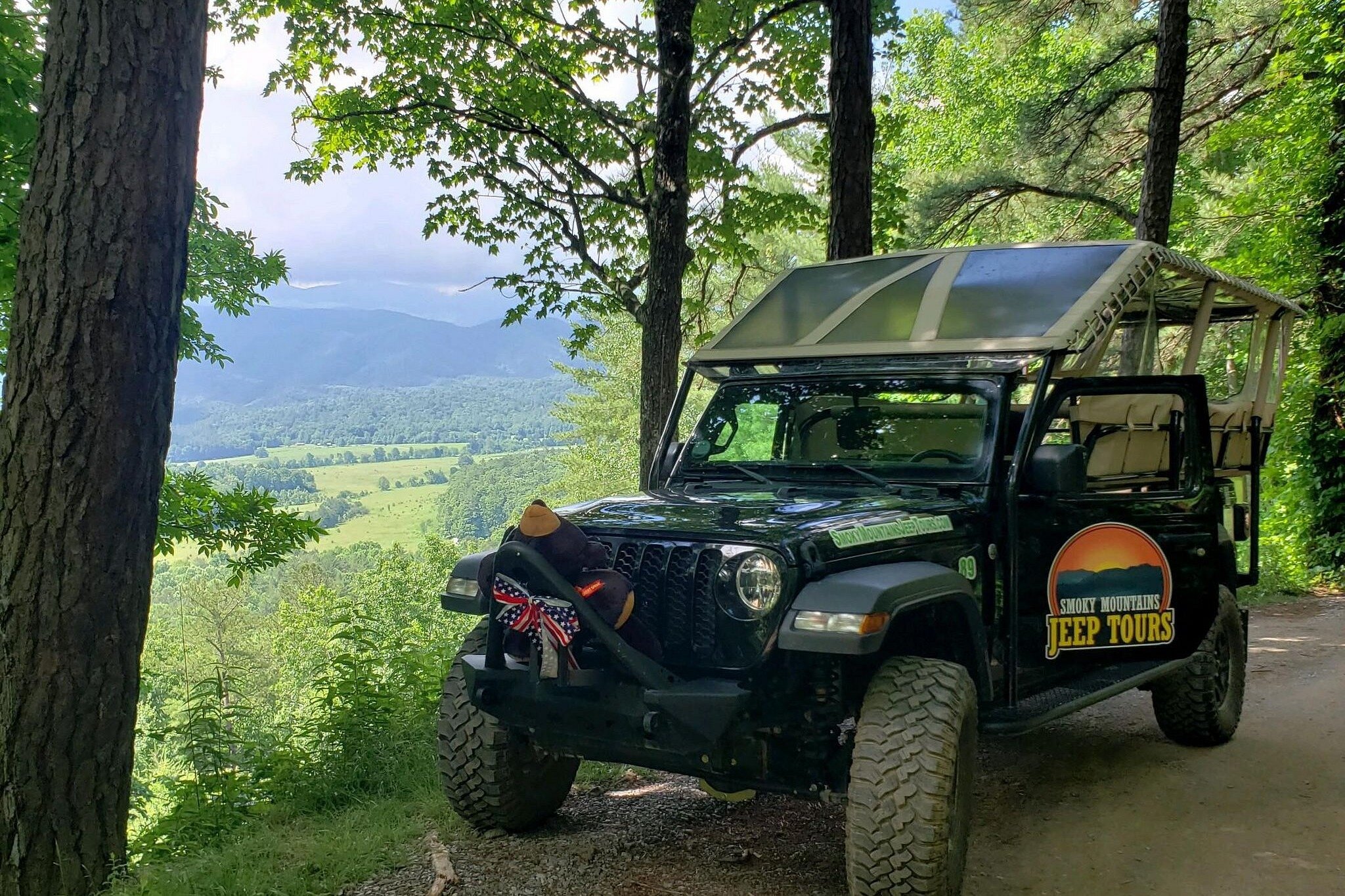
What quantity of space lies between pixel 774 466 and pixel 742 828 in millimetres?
1692

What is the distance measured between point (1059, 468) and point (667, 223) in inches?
231

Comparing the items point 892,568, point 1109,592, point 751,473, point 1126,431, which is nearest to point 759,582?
point 892,568

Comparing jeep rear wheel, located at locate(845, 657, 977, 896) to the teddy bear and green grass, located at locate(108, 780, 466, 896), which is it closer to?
the teddy bear

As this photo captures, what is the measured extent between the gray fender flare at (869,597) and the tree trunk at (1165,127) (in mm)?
10086

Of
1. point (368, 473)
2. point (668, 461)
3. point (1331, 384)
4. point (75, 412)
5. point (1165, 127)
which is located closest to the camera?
point (75, 412)

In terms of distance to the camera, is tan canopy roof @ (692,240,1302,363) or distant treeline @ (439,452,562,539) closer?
tan canopy roof @ (692,240,1302,363)

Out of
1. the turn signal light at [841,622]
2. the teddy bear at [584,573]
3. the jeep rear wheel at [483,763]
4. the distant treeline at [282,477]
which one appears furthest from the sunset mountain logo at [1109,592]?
the distant treeline at [282,477]

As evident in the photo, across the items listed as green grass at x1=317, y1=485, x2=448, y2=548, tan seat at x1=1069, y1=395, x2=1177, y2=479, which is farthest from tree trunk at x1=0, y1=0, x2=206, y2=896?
green grass at x1=317, y1=485, x2=448, y2=548

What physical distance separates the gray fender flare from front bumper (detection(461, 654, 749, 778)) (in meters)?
0.33

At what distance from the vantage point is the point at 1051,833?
4734 mm

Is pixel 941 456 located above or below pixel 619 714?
above

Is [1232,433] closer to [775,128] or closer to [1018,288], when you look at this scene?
[1018,288]

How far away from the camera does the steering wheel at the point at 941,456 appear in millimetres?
4680

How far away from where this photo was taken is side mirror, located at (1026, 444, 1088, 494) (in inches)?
167
